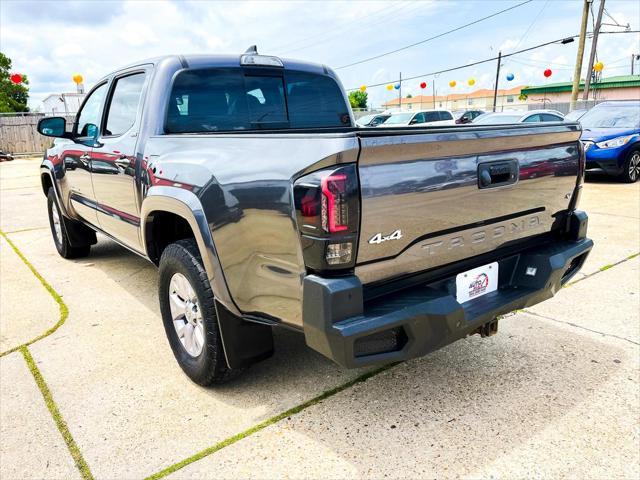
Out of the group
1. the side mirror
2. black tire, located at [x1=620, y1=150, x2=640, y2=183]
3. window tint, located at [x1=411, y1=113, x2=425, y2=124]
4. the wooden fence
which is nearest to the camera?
the side mirror

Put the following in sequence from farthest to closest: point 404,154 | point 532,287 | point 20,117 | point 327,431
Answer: point 20,117, point 532,287, point 327,431, point 404,154

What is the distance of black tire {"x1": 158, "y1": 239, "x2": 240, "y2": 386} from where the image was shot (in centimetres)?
263

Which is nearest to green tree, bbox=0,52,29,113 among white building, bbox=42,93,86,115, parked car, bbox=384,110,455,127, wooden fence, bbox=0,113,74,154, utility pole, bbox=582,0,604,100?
white building, bbox=42,93,86,115

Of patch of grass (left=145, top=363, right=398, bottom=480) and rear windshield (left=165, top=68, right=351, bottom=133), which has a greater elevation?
rear windshield (left=165, top=68, right=351, bottom=133)

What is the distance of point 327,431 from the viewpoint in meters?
2.49

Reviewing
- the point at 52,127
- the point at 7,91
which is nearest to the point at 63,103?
the point at 7,91

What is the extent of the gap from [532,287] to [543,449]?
2.62 feet

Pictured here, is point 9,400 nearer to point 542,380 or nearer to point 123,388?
point 123,388

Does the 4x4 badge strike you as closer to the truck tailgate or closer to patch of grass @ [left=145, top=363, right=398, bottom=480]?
the truck tailgate

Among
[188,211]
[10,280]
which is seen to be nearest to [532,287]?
[188,211]

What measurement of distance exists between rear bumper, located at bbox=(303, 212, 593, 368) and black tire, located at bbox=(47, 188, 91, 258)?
4475 mm

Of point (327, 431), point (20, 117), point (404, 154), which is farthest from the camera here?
point (20, 117)

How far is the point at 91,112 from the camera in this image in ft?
15.5

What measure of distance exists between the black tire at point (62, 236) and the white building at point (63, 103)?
8.72 meters
